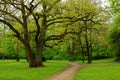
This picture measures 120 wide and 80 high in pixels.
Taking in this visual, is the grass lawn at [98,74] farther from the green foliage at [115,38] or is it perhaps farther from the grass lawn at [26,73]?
the green foliage at [115,38]

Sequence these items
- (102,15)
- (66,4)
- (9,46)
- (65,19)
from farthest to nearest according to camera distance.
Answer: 1. (9,46)
2. (102,15)
3. (65,19)
4. (66,4)

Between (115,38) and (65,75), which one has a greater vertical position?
(115,38)

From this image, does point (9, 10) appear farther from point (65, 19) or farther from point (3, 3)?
point (65, 19)

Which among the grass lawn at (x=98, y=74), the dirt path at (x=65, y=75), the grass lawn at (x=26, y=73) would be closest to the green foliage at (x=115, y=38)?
the grass lawn at (x=26, y=73)

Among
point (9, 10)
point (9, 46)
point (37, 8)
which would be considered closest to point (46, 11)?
point (37, 8)

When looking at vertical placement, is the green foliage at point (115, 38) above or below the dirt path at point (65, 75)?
above

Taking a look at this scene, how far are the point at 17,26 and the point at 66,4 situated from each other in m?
10.6

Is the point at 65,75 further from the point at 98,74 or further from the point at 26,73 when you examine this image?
the point at 26,73

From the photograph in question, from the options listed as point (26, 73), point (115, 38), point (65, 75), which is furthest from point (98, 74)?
point (115, 38)

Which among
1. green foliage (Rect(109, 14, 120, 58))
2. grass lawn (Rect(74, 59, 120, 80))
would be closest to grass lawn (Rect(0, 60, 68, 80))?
grass lawn (Rect(74, 59, 120, 80))

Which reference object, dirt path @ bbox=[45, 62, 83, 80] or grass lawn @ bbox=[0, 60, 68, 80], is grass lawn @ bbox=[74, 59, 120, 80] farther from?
grass lawn @ bbox=[0, 60, 68, 80]

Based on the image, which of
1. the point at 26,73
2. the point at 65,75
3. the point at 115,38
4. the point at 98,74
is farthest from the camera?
the point at 115,38

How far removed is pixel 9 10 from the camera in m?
39.7

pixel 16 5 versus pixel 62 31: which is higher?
pixel 16 5
